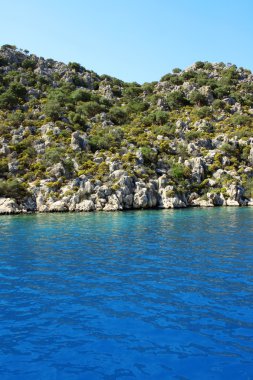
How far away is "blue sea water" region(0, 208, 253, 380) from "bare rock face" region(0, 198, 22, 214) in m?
33.8

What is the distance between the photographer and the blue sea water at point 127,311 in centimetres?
1073

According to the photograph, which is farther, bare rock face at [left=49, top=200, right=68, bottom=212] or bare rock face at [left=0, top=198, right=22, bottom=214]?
bare rock face at [left=49, top=200, right=68, bottom=212]

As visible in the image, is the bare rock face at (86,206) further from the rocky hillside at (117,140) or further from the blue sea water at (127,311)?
the blue sea water at (127,311)

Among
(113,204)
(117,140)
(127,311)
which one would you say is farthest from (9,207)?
(127,311)

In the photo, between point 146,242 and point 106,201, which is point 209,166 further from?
point 146,242

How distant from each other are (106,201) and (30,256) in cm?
4268

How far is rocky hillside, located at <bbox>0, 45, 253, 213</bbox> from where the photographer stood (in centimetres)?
7144

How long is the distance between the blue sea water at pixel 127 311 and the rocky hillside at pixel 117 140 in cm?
4150

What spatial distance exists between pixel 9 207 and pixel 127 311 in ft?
174

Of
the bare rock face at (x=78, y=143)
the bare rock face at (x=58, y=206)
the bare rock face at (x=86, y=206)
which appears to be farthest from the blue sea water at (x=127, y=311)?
the bare rock face at (x=78, y=143)

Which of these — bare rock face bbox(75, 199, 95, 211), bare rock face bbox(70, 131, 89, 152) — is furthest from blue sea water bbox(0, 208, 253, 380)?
bare rock face bbox(70, 131, 89, 152)

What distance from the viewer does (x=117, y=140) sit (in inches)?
3767

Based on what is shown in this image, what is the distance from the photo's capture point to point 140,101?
131875 mm

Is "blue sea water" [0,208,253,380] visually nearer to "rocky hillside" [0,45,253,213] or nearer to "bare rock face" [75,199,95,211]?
"bare rock face" [75,199,95,211]
